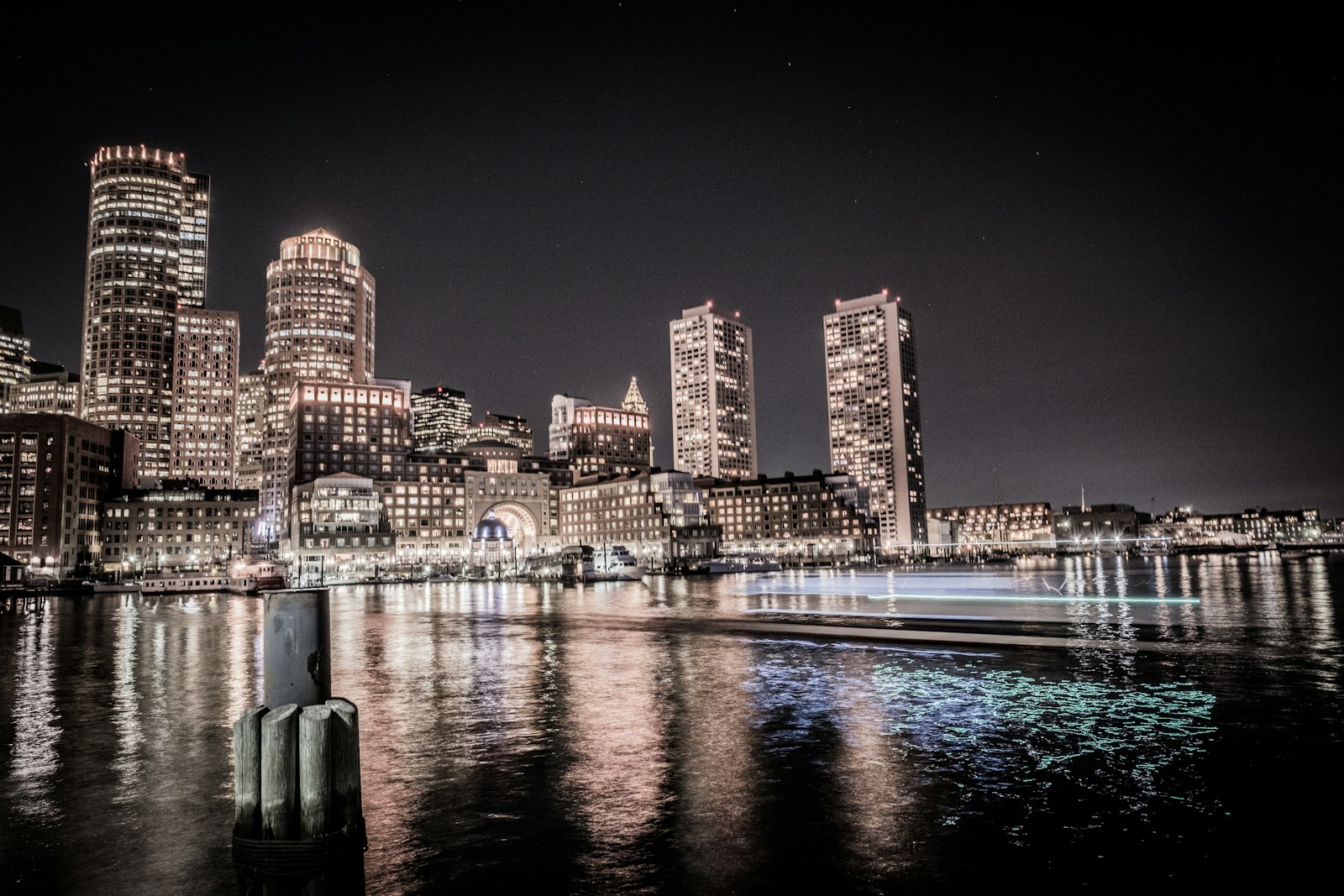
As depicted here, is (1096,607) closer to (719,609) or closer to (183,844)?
(719,609)

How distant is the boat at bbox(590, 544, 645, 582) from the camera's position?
139750 mm

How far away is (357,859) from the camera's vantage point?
998cm

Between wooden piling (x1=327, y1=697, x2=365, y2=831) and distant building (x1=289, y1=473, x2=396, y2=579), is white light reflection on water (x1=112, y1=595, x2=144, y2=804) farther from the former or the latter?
distant building (x1=289, y1=473, x2=396, y2=579)

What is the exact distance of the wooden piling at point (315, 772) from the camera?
372 inches

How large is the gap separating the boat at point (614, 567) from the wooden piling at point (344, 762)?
127 metres

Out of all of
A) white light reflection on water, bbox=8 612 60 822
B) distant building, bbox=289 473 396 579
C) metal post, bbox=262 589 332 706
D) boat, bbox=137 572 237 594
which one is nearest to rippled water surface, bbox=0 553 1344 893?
white light reflection on water, bbox=8 612 60 822

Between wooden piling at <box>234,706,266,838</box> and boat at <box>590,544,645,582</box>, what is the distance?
126898 millimetres

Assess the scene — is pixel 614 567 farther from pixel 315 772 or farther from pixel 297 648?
pixel 315 772

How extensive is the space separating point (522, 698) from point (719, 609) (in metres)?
37.9

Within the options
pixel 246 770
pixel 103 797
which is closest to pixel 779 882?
pixel 246 770

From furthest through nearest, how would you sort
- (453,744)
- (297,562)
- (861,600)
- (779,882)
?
(297,562), (861,600), (453,744), (779,882)

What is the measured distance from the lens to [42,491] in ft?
594

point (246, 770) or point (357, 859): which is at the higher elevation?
point (246, 770)

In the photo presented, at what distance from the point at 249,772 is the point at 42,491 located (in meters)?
215
